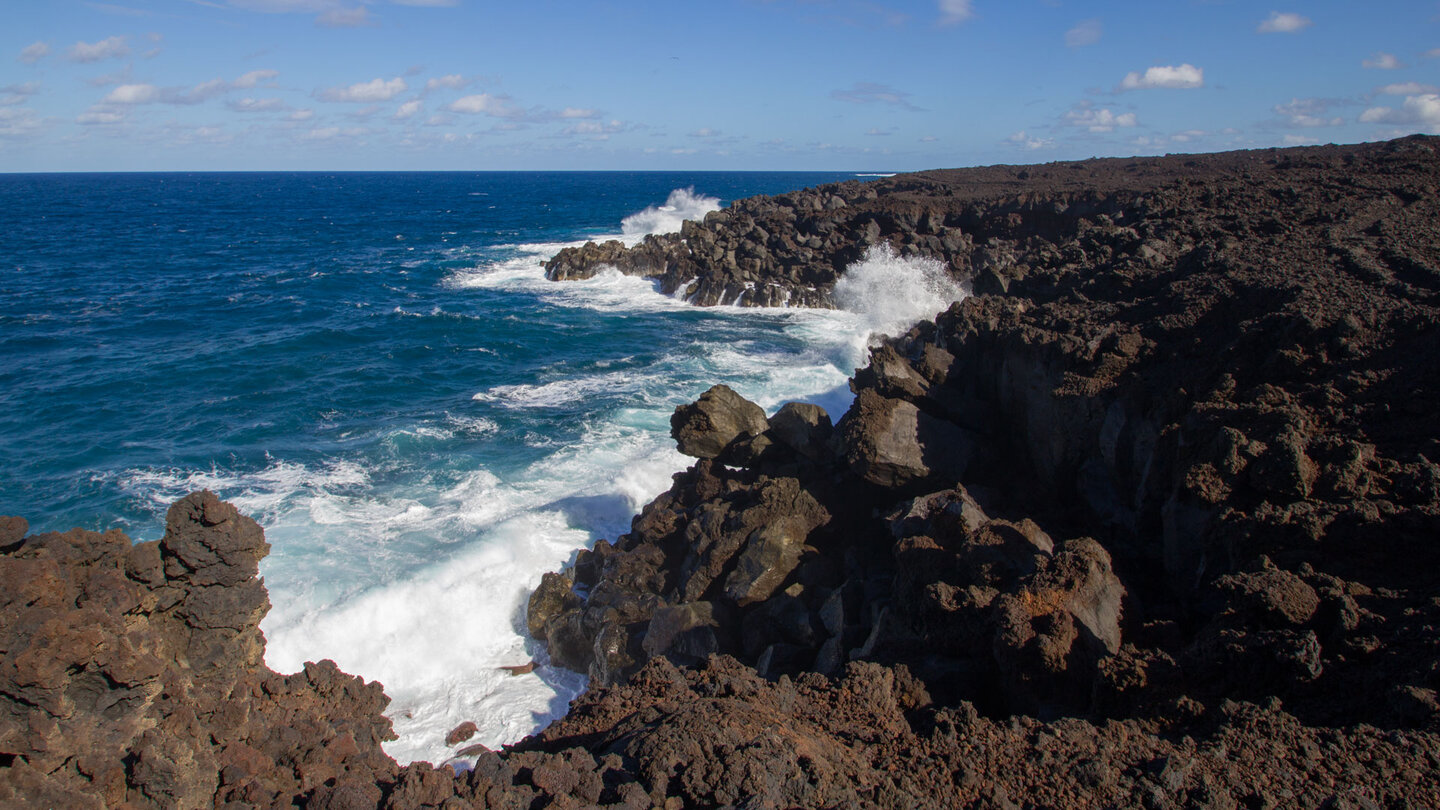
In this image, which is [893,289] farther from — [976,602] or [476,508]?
[976,602]

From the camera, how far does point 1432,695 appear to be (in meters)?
4.56

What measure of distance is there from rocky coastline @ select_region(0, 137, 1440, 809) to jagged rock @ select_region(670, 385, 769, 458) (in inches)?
3.2

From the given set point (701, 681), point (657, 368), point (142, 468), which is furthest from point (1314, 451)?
point (142, 468)

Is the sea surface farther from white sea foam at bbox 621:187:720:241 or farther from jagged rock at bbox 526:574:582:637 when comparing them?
white sea foam at bbox 621:187:720:241

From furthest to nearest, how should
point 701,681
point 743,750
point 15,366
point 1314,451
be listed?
point 15,366 < point 1314,451 < point 701,681 < point 743,750

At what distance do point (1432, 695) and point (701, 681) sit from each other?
15.5ft

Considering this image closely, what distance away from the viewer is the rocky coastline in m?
4.46

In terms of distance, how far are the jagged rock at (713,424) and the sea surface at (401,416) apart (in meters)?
2.59

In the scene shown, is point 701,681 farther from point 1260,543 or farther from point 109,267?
point 109,267

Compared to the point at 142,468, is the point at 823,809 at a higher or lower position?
higher

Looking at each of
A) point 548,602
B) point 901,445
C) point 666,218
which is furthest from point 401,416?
point 666,218

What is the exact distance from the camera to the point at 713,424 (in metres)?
12.3

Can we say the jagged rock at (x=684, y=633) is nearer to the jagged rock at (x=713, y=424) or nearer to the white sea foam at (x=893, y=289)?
the jagged rock at (x=713, y=424)

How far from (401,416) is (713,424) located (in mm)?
11059
